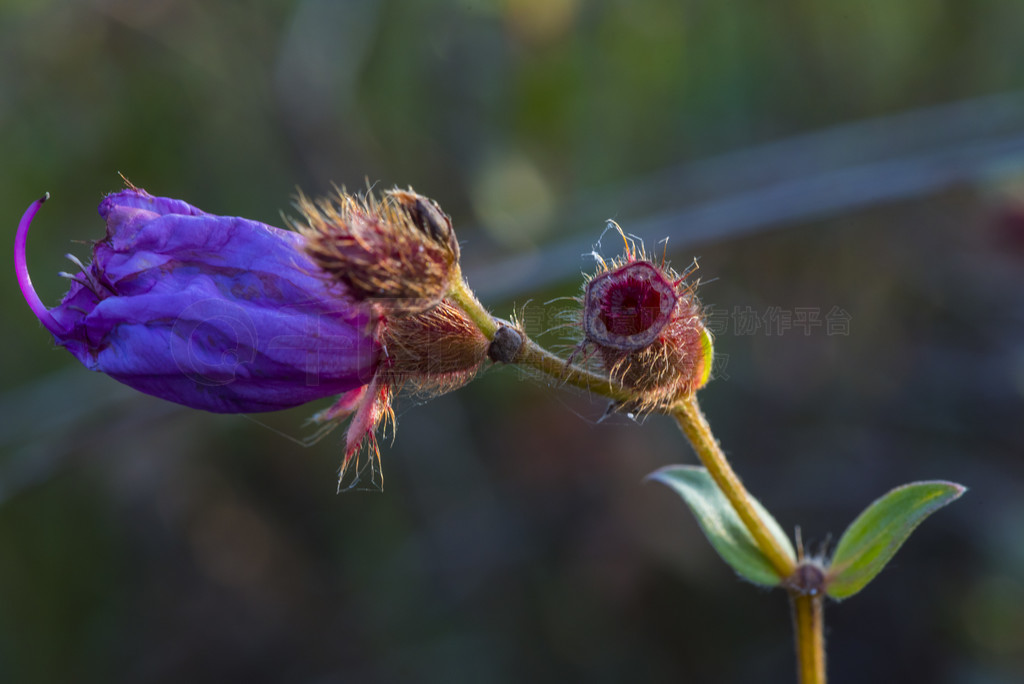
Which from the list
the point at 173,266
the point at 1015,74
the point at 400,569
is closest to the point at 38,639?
the point at 400,569

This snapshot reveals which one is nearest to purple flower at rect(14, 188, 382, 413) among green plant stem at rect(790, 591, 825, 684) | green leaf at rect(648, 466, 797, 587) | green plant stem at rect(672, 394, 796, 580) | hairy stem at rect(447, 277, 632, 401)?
hairy stem at rect(447, 277, 632, 401)

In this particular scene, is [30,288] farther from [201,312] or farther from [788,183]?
[788,183]

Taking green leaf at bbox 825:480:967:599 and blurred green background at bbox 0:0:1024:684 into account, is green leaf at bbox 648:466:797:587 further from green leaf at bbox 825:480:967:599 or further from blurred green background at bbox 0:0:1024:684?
blurred green background at bbox 0:0:1024:684

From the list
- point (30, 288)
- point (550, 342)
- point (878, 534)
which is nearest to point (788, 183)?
point (550, 342)

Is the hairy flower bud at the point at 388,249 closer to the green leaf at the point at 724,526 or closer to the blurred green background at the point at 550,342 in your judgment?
the green leaf at the point at 724,526

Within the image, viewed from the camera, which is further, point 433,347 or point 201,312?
point 433,347

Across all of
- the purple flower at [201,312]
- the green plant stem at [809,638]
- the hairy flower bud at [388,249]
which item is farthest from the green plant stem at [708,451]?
the purple flower at [201,312]
